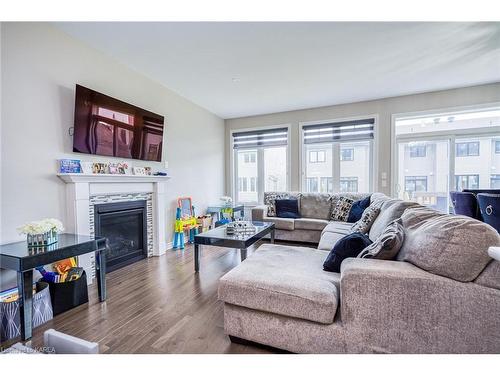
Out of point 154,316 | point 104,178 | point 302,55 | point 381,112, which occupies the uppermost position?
point 302,55

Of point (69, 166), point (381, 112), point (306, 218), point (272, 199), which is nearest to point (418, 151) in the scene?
point (381, 112)

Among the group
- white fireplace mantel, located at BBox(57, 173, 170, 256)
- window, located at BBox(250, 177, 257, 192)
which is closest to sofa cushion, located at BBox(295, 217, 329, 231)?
window, located at BBox(250, 177, 257, 192)

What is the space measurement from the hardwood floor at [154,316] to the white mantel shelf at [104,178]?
1125 mm

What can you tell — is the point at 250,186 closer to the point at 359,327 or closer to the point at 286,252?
the point at 286,252

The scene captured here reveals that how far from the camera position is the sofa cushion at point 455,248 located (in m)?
1.15

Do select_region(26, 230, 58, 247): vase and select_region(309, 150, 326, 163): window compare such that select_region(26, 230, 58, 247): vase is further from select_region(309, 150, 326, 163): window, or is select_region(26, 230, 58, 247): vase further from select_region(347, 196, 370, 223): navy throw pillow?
select_region(309, 150, 326, 163): window

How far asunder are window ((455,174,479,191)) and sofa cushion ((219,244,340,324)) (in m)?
3.87

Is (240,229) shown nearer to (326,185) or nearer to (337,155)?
(326,185)

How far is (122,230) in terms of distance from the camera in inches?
119

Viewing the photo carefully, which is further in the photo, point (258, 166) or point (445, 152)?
point (258, 166)

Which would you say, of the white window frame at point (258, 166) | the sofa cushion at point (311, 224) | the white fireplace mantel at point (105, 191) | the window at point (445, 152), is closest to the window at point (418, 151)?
the window at point (445, 152)

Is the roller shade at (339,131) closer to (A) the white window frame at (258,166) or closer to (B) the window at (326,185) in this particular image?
(A) the white window frame at (258,166)

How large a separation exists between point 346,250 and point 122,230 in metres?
2.74

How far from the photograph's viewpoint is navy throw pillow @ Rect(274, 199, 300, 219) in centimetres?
429
